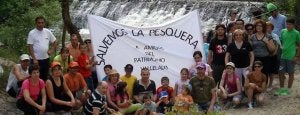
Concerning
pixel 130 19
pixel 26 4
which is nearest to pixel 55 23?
pixel 26 4

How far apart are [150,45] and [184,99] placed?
71.7 inches

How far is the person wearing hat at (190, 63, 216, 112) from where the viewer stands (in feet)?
30.0

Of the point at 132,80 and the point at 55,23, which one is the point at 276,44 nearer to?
the point at 132,80

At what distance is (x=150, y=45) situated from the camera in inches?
402

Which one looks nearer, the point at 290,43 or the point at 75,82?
the point at 75,82

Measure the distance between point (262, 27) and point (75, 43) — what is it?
132 inches

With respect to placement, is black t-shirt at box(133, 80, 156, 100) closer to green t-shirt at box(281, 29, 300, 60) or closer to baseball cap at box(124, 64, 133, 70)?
baseball cap at box(124, 64, 133, 70)

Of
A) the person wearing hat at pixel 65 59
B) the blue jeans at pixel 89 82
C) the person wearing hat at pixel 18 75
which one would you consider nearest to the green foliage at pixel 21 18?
the person wearing hat at pixel 65 59

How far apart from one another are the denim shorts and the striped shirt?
12.7 feet

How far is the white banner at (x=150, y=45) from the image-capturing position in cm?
991

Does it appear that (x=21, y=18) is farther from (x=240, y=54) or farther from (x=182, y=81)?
(x=240, y=54)

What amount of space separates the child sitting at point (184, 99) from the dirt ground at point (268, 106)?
0.83 m

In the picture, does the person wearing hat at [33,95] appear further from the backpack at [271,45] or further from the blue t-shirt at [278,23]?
the blue t-shirt at [278,23]

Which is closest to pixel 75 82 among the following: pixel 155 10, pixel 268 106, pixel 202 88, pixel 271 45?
pixel 202 88
